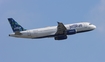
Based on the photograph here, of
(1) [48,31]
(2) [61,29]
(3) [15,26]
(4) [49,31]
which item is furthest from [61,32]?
(3) [15,26]

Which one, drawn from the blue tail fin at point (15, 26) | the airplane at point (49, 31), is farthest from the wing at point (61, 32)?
the blue tail fin at point (15, 26)

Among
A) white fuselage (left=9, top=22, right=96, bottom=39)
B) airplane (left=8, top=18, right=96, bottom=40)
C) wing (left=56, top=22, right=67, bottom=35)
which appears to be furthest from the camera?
wing (left=56, top=22, right=67, bottom=35)

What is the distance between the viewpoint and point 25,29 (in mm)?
102938

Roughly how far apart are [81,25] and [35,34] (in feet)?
51.1

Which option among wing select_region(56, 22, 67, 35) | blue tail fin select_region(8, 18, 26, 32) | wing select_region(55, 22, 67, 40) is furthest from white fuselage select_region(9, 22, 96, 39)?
wing select_region(56, 22, 67, 35)

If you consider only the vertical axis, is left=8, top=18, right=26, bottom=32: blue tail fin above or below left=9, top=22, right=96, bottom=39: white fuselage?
above

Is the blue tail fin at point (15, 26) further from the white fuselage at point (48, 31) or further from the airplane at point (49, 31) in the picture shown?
the white fuselage at point (48, 31)

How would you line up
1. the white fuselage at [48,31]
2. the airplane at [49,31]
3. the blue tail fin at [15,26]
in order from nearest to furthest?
the airplane at [49,31], the white fuselage at [48,31], the blue tail fin at [15,26]

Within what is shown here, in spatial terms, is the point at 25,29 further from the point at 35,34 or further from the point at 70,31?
the point at 70,31

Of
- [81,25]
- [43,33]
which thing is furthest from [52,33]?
[81,25]

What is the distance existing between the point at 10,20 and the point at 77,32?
69.9 ft

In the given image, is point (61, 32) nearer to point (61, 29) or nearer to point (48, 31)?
point (61, 29)

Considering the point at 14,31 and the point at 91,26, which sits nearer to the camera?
the point at 14,31

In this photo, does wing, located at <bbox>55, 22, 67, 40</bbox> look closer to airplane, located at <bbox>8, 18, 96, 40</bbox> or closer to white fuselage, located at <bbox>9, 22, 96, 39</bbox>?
airplane, located at <bbox>8, 18, 96, 40</bbox>
